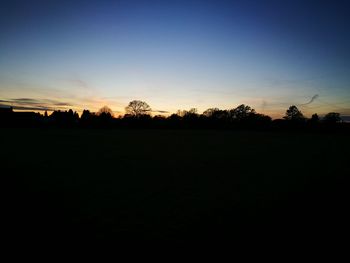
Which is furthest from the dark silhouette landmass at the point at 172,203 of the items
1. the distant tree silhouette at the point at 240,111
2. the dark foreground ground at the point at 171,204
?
the distant tree silhouette at the point at 240,111

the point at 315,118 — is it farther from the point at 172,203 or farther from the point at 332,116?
the point at 172,203

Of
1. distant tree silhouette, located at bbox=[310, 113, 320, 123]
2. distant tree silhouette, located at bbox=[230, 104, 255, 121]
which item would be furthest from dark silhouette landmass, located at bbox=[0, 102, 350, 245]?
distant tree silhouette, located at bbox=[230, 104, 255, 121]

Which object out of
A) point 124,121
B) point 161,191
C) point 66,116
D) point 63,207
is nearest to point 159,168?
point 161,191

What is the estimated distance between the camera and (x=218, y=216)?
623cm

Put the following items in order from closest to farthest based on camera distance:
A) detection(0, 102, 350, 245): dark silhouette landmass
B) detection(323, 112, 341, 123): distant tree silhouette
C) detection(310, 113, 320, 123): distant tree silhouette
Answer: detection(0, 102, 350, 245): dark silhouette landmass < detection(310, 113, 320, 123): distant tree silhouette < detection(323, 112, 341, 123): distant tree silhouette

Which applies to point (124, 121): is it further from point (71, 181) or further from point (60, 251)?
point (60, 251)

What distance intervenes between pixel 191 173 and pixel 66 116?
110866 millimetres

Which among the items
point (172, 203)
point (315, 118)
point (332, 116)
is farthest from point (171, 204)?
point (332, 116)

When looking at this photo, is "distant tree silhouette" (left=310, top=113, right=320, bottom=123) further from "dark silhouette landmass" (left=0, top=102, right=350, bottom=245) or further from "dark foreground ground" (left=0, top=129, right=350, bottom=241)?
"dark foreground ground" (left=0, top=129, right=350, bottom=241)

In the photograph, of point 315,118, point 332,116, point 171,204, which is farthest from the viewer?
point 332,116

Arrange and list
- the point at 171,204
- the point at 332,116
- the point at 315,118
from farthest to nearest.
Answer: the point at 332,116 → the point at 315,118 → the point at 171,204

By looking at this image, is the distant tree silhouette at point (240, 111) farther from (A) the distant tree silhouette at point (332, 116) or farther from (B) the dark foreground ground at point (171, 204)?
(B) the dark foreground ground at point (171, 204)

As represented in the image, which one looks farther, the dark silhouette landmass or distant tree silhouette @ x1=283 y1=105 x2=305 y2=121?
distant tree silhouette @ x1=283 y1=105 x2=305 y2=121

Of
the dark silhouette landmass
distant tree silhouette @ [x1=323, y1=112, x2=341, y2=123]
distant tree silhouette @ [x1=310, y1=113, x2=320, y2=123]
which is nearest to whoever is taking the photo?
the dark silhouette landmass
